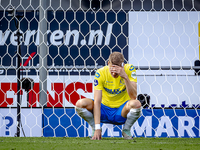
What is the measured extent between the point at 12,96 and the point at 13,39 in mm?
567

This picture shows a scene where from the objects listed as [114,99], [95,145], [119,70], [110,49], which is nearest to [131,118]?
[114,99]

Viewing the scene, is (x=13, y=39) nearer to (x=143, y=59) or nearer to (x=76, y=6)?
(x=76, y=6)

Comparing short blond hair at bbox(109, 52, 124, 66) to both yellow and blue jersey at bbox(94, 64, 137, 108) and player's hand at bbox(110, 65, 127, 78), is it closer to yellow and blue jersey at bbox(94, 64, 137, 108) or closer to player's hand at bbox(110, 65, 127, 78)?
player's hand at bbox(110, 65, 127, 78)

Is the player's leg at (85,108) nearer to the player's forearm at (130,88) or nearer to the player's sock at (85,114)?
the player's sock at (85,114)

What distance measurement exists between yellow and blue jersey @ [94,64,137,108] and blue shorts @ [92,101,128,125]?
2 centimetres

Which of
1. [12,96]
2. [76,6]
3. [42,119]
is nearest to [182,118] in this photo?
[42,119]

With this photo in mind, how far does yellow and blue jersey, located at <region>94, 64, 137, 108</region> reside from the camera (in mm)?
1477

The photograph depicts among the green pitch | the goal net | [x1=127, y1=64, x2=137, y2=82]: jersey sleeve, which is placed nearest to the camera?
the green pitch

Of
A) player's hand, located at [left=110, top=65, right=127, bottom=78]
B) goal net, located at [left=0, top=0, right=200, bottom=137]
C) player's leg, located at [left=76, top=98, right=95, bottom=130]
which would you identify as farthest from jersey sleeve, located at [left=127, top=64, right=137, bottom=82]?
goal net, located at [left=0, top=0, right=200, bottom=137]

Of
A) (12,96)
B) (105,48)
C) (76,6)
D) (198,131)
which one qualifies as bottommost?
(198,131)

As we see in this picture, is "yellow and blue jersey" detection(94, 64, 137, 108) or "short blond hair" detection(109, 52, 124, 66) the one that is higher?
"short blond hair" detection(109, 52, 124, 66)

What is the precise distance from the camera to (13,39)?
273 cm

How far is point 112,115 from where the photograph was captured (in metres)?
1.50

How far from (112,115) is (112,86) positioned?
0.50ft
